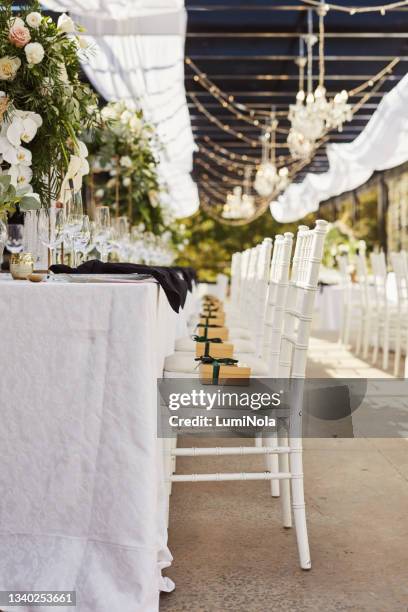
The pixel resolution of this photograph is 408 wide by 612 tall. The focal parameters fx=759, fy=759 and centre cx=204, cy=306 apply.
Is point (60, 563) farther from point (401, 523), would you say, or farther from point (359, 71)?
point (359, 71)

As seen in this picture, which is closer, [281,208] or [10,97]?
[10,97]

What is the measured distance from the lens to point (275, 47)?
8656mm

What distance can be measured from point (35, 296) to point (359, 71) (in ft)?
27.9

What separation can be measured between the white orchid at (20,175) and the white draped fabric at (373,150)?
6247mm

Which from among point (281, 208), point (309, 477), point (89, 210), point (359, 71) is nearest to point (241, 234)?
point (281, 208)

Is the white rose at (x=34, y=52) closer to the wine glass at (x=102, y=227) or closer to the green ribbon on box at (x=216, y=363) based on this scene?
the wine glass at (x=102, y=227)

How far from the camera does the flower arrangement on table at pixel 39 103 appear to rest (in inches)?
95.4

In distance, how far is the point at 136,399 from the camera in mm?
1828

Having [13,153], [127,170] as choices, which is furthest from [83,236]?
[127,170]

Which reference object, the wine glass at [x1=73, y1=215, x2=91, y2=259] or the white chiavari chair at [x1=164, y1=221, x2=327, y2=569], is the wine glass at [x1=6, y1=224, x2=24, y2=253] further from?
the white chiavari chair at [x1=164, y1=221, x2=327, y2=569]

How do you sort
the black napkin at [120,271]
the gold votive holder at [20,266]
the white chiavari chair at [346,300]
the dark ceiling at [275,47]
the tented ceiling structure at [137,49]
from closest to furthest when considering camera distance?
the gold votive holder at [20,266] → the black napkin at [120,271] → the tented ceiling structure at [137,49] → the dark ceiling at [275,47] → the white chiavari chair at [346,300]

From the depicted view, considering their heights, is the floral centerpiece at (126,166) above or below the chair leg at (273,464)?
above

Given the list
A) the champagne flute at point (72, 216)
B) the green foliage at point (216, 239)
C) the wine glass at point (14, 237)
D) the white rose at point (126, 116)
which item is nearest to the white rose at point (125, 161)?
the white rose at point (126, 116)

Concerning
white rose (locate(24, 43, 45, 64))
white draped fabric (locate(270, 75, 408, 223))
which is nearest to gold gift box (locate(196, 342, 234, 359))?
white rose (locate(24, 43, 45, 64))
